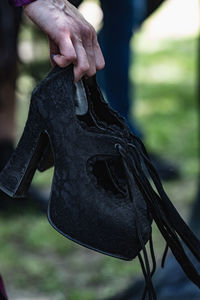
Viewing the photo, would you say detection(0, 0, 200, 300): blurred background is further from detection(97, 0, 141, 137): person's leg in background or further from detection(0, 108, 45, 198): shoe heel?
detection(0, 108, 45, 198): shoe heel

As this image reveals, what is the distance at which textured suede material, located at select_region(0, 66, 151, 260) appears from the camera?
1.24 metres

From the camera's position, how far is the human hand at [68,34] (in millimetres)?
1202

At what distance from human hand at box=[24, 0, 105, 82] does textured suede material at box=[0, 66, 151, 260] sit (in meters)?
0.04

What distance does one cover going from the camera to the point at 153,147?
411 centimetres

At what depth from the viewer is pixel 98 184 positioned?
4.15ft

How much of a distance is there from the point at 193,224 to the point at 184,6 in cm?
615

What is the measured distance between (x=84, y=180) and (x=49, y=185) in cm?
226

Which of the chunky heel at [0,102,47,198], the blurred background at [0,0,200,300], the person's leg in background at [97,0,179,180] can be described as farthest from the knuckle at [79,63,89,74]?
the person's leg in background at [97,0,179,180]

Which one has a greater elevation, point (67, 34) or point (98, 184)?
point (67, 34)

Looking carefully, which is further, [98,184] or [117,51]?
[117,51]

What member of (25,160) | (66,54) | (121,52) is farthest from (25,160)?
(121,52)

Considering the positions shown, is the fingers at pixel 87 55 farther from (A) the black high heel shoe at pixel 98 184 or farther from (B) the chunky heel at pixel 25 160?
(B) the chunky heel at pixel 25 160

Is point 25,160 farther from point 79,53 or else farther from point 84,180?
point 79,53

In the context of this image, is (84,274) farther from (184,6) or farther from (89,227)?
(184,6)
